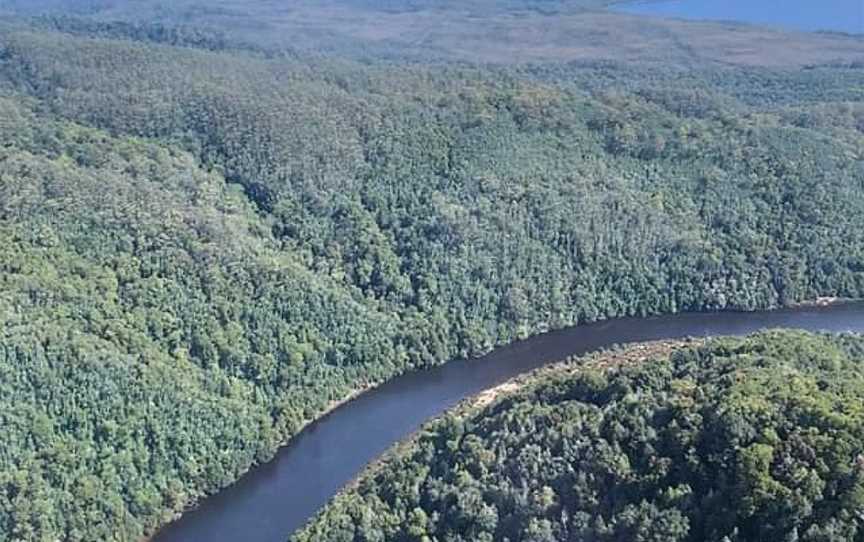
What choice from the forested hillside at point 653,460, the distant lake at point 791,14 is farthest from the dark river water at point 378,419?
the distant lake at point 791,14

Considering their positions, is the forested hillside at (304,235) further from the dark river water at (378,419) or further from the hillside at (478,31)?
the hillside at (478,31)

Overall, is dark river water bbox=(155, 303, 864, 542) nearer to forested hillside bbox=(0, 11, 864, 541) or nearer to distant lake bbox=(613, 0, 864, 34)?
forested hillside bbox=(0, 11, 864, 541)

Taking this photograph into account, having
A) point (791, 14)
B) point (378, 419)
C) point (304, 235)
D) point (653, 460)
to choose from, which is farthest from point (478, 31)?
point (653, 460)

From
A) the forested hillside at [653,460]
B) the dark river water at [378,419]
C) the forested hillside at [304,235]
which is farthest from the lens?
the forested hillside at [304,235]

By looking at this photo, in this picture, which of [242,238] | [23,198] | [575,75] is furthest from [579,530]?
[575,75]

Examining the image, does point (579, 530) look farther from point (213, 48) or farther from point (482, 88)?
point (213, 48)
